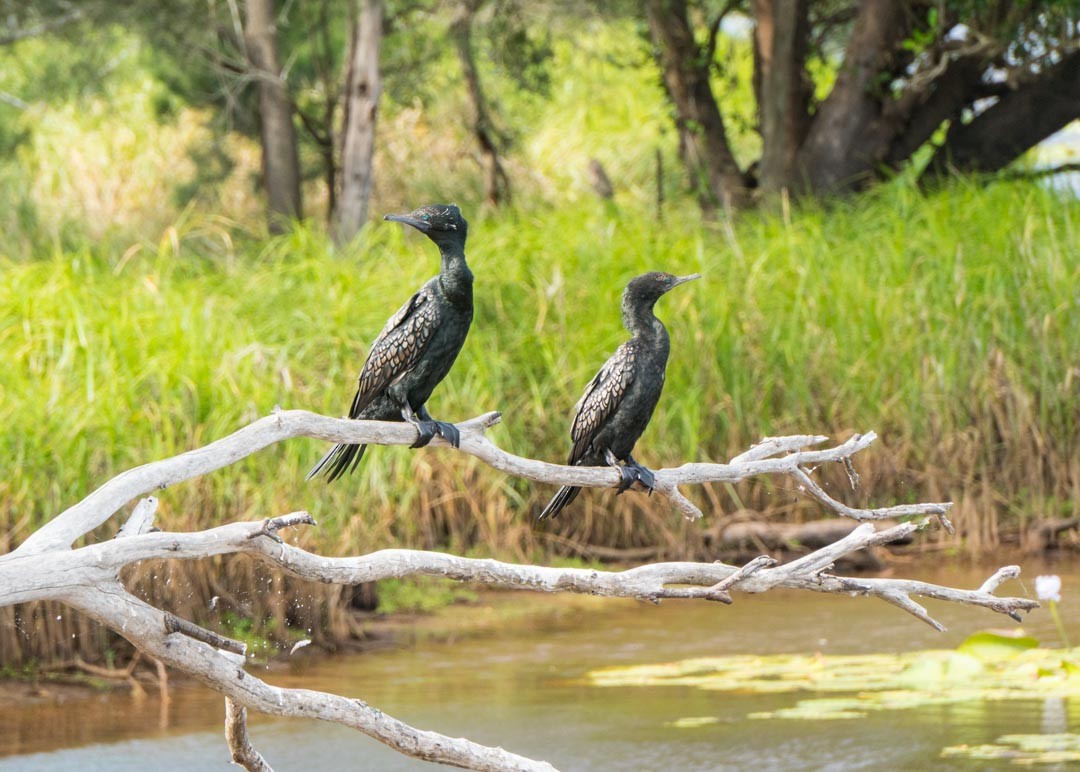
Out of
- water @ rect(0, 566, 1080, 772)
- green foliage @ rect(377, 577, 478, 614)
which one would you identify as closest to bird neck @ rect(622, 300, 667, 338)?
water @ rect(0, 566, 1080, 772)

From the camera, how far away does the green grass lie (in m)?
5.77

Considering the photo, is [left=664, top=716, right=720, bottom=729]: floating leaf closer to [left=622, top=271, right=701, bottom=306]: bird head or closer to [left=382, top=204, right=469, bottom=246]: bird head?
[left=622, top=271, right=701, bottom=306]: bird head

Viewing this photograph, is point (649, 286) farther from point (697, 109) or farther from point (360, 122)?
point (697, 109)

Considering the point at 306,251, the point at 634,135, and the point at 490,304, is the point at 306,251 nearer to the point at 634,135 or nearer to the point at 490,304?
the point at 490,304

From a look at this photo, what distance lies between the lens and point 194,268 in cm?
752

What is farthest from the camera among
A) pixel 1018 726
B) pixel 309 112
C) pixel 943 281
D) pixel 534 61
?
pixel 309 112

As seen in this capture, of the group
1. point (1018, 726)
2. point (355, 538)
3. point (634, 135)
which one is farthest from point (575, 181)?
point (1018, 726)

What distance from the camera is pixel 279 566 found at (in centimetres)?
227

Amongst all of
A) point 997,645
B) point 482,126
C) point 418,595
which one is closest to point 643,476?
point 997,645

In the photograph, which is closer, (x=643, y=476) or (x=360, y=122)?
(x=643, y=476)

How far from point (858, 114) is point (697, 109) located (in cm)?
116

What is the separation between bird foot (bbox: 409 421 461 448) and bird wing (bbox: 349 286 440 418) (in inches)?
10.1

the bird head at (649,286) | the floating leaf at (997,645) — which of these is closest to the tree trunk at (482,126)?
the floating leaf at (997,645)

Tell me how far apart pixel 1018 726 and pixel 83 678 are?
10.7ft
